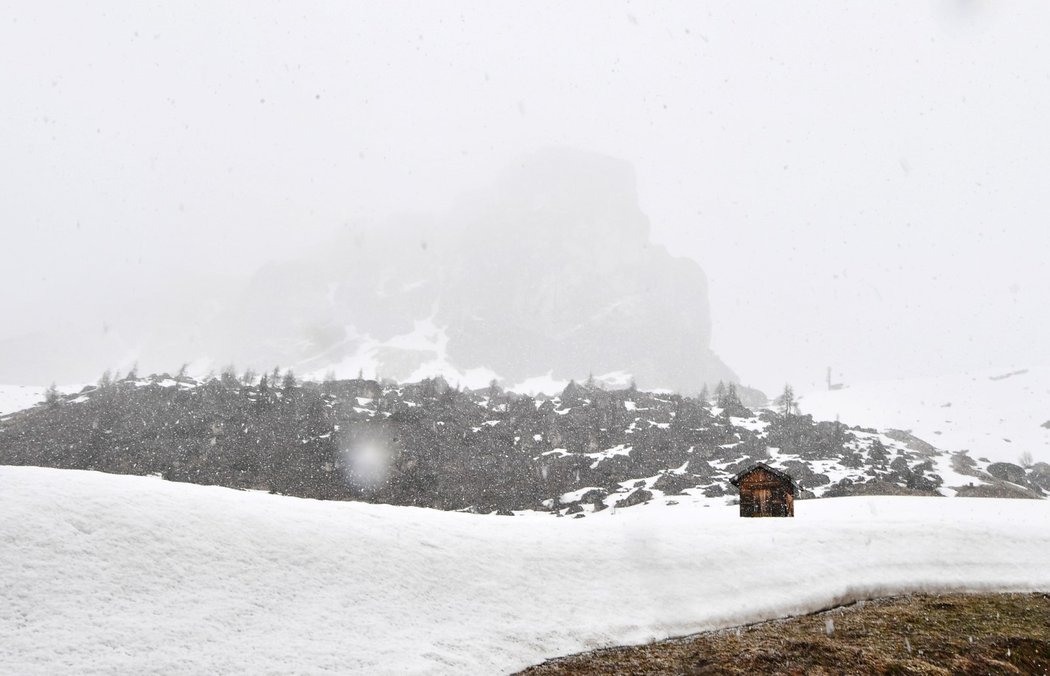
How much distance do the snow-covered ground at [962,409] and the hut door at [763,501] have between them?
99582 millimetres

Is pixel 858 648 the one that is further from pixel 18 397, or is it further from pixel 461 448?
pixel 18 397

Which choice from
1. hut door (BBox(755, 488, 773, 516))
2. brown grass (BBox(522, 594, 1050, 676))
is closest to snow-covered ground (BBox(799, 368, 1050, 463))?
hut door (BBox(755, 488, 773, 516))

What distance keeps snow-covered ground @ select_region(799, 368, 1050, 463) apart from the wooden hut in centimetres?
9888

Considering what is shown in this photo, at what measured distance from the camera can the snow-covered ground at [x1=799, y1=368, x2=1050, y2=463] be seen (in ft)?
389

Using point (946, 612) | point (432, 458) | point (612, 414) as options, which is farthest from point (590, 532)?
point (612, 414)

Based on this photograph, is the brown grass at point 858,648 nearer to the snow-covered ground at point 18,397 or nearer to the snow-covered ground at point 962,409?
the snow-covered ground at point 962,409

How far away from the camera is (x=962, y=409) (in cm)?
14950

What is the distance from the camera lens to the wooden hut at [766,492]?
35.8 metres

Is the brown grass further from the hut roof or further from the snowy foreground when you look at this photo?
the hut roof

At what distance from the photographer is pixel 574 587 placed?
14086mm

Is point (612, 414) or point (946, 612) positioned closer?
point (946, 612)

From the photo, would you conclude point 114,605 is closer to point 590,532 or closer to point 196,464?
point 590,532

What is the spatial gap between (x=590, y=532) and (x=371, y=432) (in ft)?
320

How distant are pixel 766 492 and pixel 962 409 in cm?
15311
